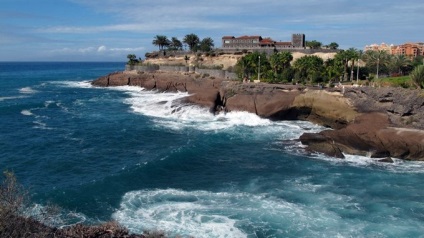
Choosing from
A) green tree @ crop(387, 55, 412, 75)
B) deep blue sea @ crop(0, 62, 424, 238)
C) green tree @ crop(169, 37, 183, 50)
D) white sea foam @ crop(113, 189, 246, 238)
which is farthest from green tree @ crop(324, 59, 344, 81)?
green tree @ crop(169, 37, 183, 50)

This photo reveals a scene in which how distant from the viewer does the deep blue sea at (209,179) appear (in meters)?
25.3

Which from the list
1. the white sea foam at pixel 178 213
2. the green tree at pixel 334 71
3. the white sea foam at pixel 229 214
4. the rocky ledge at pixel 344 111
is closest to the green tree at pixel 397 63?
the green tree at pixel 334 71

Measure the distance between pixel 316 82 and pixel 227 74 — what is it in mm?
20108

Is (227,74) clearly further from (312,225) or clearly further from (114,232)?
(114,232)

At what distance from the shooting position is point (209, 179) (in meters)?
33.3

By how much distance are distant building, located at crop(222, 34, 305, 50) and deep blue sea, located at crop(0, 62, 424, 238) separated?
62502 mm

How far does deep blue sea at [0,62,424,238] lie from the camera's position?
2528 centimetres

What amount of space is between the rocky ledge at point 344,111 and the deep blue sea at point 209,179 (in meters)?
1.83

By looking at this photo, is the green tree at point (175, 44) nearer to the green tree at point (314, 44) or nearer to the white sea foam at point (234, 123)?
the green tree at point (314, 44)

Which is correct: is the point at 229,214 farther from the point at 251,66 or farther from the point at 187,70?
the point at 187,70

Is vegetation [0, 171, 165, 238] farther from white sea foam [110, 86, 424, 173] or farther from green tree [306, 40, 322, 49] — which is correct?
green tree [306, 40, 322, 49]

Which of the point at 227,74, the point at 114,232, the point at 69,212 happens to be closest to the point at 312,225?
the point at 114,232

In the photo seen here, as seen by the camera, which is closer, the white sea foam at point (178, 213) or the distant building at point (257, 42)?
the white sea foam at point (178, 213)

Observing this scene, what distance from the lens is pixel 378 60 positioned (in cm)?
7019
